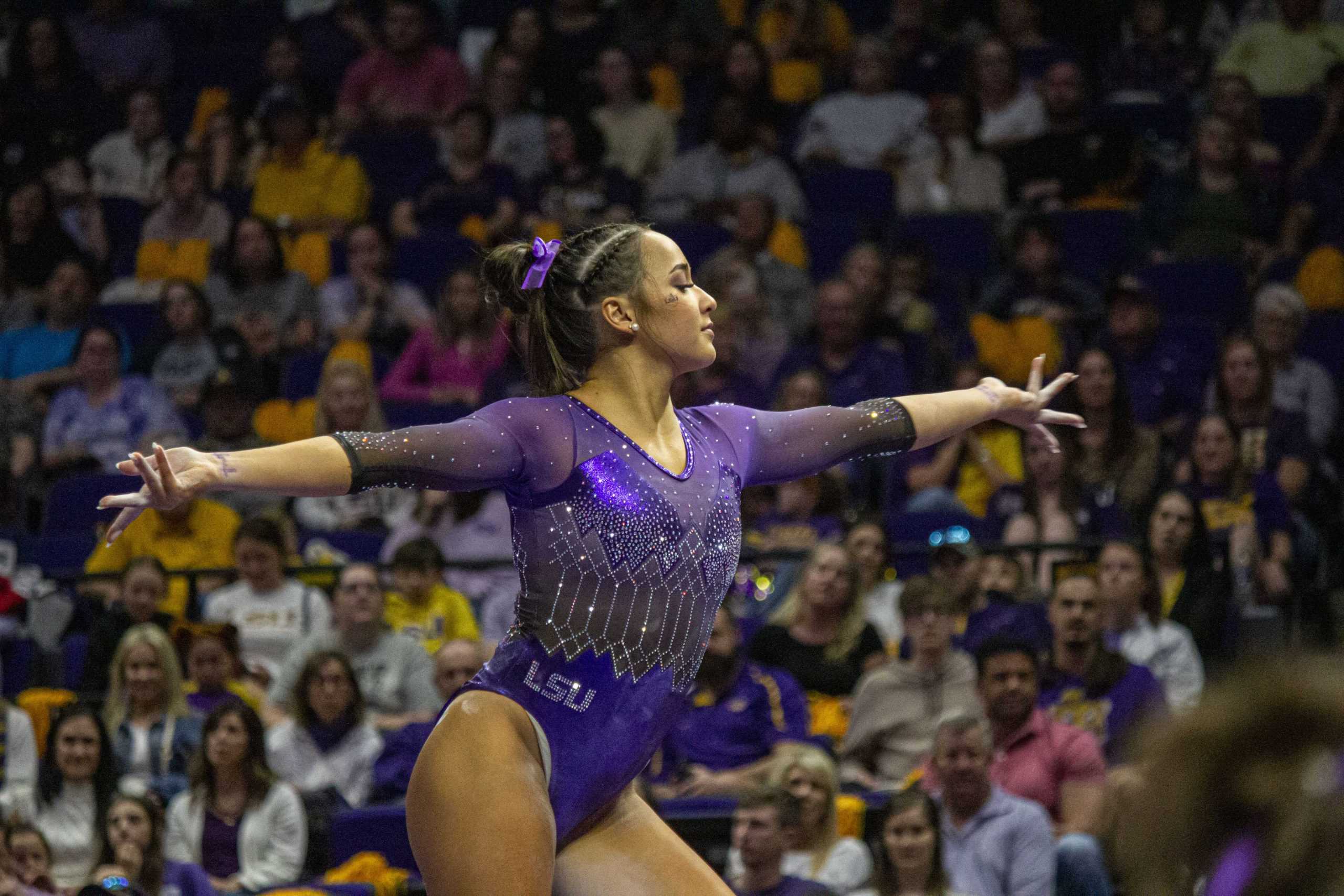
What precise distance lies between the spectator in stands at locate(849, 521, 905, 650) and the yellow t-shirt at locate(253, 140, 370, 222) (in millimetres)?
4347

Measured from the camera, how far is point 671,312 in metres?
3.55

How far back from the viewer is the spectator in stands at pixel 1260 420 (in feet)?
25.2

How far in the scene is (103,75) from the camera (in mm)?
11867

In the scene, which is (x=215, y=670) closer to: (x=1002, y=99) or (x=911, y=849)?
(x=911, y=849)

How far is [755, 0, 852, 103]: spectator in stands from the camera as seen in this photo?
10703mm

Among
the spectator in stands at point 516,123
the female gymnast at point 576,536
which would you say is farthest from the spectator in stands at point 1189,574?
the spectator in stands at point 516,123

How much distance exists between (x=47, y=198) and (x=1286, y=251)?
664 centimetres

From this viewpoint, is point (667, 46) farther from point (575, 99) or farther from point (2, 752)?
point (2, 752)

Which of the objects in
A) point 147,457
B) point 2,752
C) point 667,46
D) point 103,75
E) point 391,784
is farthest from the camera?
point 103,75

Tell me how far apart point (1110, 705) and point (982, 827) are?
2.75 feet

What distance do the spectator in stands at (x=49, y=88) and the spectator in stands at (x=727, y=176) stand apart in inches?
160

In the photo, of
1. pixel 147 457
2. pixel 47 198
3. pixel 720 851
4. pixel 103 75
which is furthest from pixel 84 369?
pixel 147 457

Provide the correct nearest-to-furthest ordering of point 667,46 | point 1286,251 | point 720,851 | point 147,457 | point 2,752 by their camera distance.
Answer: point 147,457, point 720,851, point 2,752, point 1286,251, point 667,46

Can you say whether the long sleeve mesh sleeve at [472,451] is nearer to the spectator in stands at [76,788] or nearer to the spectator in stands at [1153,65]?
the spectator in stands at [76,788]
